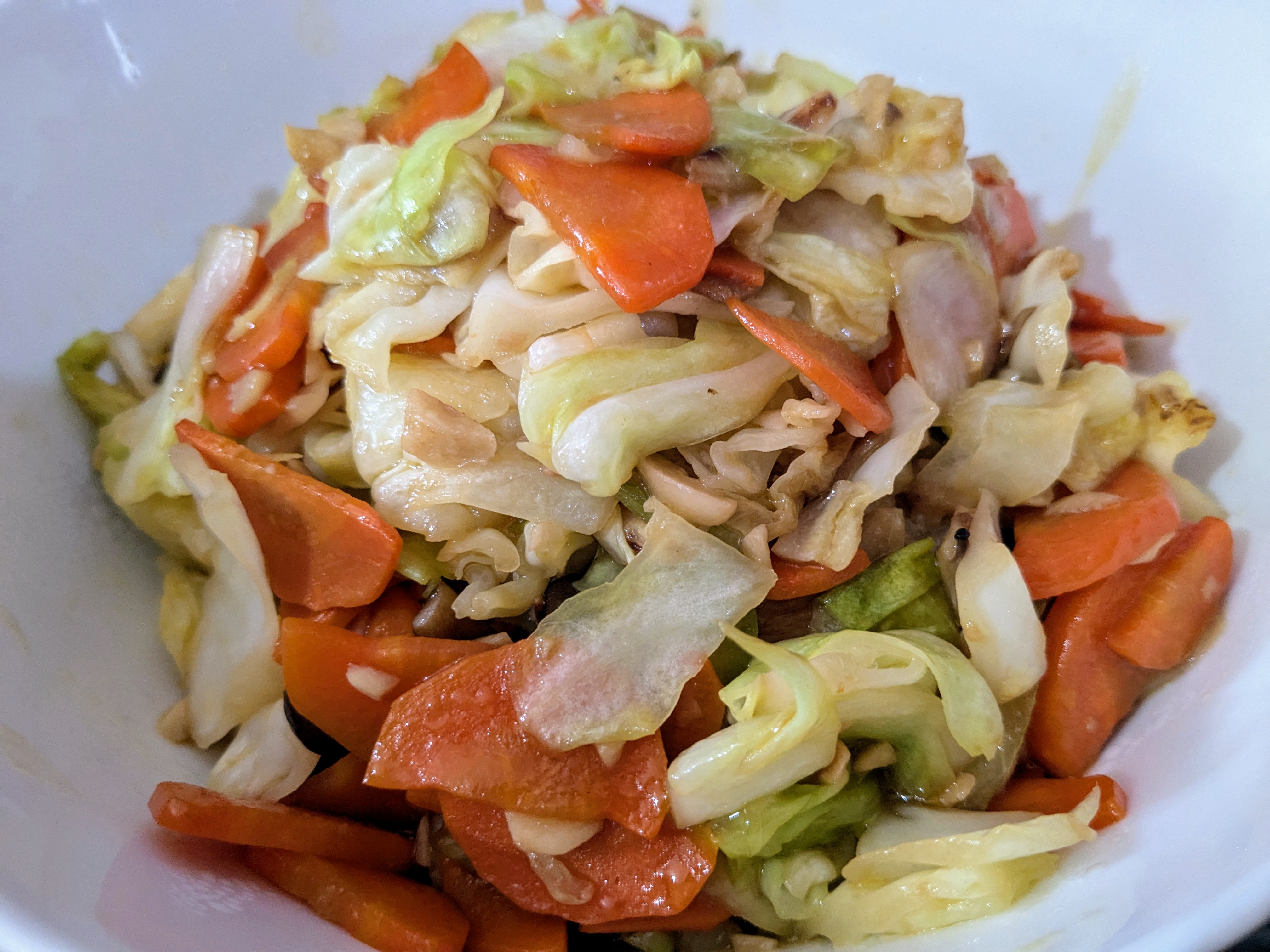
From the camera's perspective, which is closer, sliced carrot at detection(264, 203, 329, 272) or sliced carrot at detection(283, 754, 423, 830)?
sliced carrot at detection(283, 754, 423, 830)

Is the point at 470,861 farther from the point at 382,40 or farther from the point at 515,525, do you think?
the point at 382,40

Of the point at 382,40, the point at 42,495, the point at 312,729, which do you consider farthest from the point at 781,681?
the point at 382,40

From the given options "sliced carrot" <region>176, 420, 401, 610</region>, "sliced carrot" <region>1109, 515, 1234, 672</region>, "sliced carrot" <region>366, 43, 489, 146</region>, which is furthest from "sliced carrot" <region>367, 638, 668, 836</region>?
"sliced carrot" <region>366, 43, 489, 146</region>

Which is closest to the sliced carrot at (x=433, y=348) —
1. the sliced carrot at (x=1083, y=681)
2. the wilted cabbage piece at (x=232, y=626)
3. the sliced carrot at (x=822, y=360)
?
the wilted cabbage piece at (x=232, y=626)

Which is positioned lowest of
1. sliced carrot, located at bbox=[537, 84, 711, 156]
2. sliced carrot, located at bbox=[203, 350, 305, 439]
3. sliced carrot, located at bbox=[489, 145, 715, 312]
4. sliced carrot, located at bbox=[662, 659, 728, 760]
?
sliced carrot, located at bbox=[662, 659, 728, 760]

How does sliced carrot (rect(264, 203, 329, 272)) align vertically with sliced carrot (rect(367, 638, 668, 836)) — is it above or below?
above

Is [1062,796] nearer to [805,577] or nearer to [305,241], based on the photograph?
[805,577]

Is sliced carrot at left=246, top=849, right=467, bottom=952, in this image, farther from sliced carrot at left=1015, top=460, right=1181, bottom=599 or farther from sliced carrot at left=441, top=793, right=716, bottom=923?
sliced carrot at left=1015, top=460, right=1181, bottom=599
